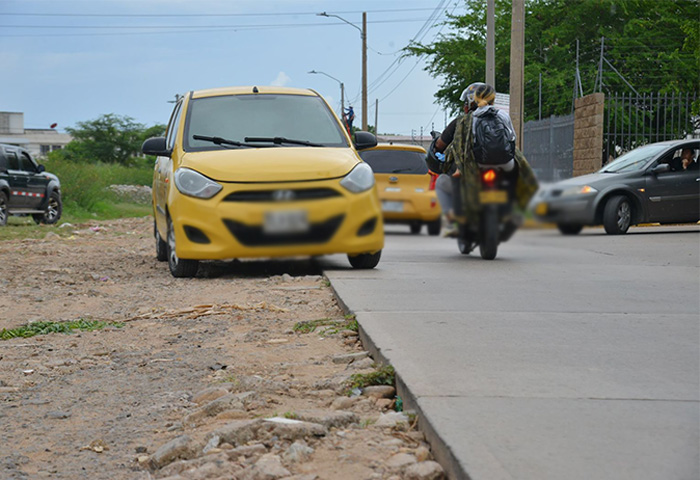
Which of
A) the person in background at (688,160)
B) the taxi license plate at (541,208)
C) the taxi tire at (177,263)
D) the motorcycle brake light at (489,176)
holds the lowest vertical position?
the taxi tire at (177,263)

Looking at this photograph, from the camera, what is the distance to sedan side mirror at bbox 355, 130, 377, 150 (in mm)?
822

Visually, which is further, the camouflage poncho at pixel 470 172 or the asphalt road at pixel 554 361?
the asphalt road at pixel 554 361

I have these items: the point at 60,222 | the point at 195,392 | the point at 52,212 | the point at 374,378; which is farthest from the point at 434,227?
the point at 60,222

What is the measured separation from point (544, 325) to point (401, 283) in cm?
236

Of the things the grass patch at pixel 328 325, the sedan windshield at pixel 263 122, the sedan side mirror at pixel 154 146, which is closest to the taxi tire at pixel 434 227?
the sedan windshield at pixel 263 122

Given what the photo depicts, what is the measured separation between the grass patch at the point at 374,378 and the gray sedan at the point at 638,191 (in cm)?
378

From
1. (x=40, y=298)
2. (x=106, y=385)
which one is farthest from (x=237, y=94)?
(x=40, y=298)

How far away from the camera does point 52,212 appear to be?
19328 mm

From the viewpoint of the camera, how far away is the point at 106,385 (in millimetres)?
5508

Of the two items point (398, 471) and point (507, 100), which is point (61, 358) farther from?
point (507, 100)

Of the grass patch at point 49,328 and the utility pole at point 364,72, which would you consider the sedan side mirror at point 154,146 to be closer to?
the utility pole at point 364,72

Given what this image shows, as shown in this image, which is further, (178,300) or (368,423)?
(178,300)

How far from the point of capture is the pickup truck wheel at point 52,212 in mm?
19047

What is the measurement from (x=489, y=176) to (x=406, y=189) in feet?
0.77
